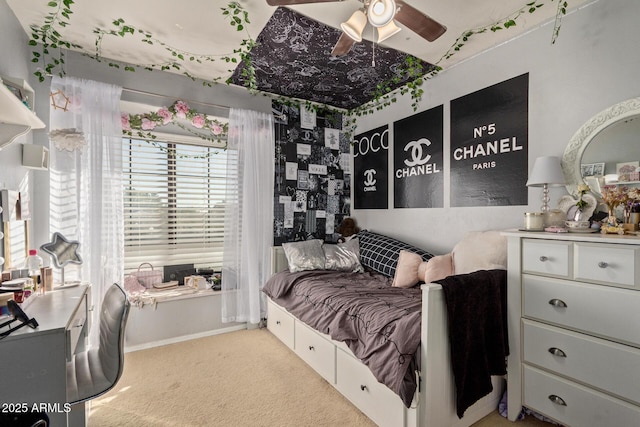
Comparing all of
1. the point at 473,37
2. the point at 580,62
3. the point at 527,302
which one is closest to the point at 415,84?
the point at 473,37

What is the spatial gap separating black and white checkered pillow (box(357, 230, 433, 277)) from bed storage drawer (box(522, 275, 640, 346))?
3.36 feet

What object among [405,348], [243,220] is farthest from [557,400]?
[243,220]

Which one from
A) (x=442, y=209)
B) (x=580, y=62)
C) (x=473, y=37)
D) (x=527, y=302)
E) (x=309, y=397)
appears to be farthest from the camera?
(x=442, y=209)

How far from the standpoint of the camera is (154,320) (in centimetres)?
284

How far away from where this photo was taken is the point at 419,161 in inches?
117

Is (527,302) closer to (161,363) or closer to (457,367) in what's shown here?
(457,367)

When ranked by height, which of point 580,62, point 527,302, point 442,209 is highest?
point 580,62

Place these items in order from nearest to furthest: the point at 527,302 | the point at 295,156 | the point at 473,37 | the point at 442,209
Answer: the point at 527,302 → the point at 473,37 → the point at 442,209 → the point at 295,156

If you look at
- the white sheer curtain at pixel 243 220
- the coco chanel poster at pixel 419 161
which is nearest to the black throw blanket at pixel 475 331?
the coco chanel poster at pixel 419 161

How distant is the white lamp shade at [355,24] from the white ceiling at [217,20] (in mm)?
289

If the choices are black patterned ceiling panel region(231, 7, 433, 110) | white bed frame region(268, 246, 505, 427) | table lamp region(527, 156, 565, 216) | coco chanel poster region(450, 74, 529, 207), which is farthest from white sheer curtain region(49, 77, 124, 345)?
table lamp region(527, 156, 565, 216)

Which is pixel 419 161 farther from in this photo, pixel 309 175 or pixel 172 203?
pixel 172 203

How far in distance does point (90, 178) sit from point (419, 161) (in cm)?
299

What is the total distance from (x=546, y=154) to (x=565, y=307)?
107 cm
